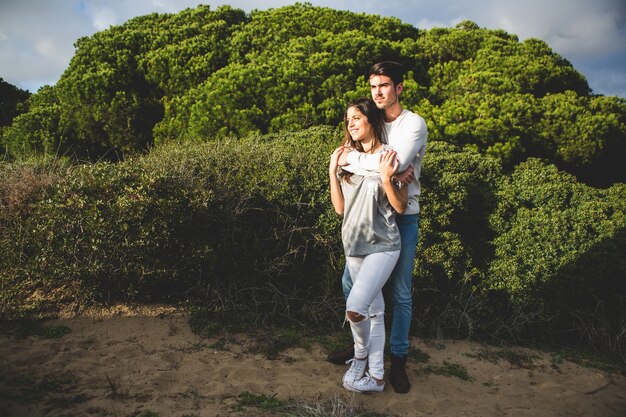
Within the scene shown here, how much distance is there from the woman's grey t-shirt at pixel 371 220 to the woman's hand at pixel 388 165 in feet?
0.61

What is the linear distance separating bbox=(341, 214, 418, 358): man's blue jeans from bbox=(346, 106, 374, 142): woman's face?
643 mm

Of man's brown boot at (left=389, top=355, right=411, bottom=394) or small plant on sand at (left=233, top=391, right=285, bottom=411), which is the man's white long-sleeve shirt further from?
small plant on sand at (left=233, top=391, right=285, bottom=411)

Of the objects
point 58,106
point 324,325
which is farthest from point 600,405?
point 58,106

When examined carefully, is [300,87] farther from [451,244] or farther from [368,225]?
[368,225]

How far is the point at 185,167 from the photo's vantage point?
4949 millimetres

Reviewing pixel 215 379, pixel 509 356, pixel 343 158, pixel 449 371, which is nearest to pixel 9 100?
pixel 215 379

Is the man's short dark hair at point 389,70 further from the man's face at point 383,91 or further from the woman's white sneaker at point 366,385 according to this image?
the woman's white sneaker at point 366,385

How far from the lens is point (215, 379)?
3.41 meters

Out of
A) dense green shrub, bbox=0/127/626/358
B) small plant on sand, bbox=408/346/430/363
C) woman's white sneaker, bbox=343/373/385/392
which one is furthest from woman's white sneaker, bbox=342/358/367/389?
dense green shrub, bbox=0/127/626/358

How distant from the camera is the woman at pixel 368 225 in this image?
2982mm

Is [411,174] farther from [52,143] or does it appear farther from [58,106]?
[58,106]

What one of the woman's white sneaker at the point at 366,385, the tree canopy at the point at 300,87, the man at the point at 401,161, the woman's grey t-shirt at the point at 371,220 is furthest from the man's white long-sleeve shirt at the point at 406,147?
the tree canopy at the point at 300,87

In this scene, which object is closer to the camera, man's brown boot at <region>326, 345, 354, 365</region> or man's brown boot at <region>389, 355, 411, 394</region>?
man's brown boot at <region>389, 355, 411, 394</region>

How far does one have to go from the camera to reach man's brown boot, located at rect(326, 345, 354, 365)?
149 inches
